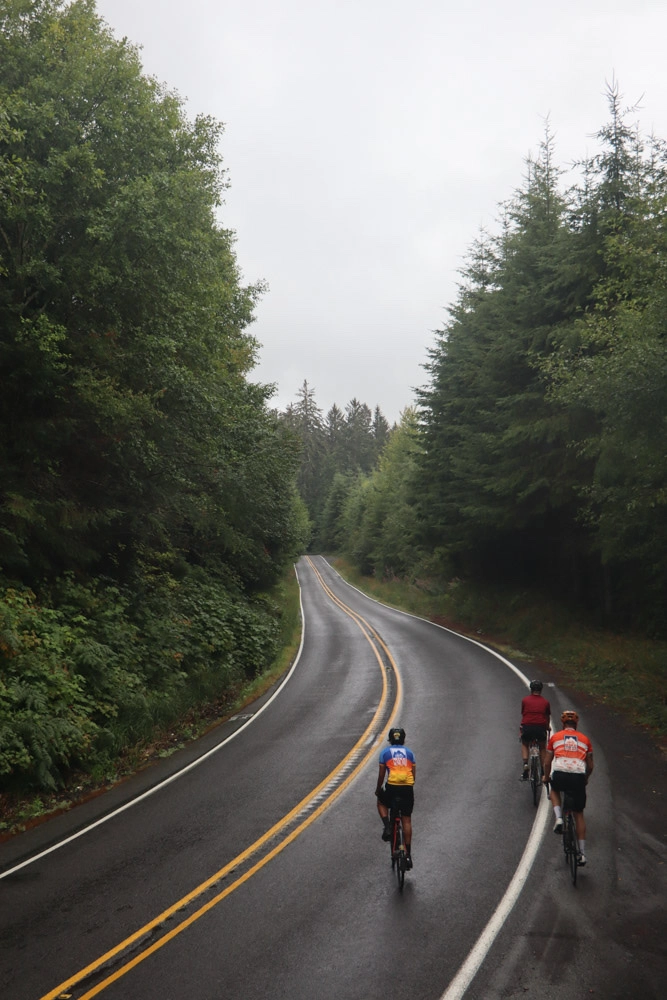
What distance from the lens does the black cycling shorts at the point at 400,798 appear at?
8105 mm

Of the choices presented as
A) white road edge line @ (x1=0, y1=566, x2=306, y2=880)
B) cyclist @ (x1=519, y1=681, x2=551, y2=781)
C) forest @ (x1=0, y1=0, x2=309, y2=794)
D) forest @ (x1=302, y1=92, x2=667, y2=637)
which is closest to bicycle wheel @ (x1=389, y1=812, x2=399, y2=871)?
cyclist @ (x1=519, y1=681, x2=551, y2=781)

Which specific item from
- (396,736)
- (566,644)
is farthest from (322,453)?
(396,736)

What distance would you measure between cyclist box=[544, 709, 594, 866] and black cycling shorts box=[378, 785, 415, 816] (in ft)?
6.27

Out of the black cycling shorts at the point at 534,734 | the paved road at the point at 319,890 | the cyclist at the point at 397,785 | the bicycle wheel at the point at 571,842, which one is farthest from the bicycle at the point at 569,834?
the black cycling shorts at the point at 534,734

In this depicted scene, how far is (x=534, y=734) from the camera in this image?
36.1 feet

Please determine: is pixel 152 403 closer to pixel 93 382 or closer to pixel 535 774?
pixel 93 382

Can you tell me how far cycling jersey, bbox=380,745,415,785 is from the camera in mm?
8227

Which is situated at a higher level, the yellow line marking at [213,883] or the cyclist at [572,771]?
the cyclist at [572,771]

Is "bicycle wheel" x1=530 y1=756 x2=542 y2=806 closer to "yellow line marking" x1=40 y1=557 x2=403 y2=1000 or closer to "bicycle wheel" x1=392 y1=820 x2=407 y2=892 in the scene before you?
"yellow line marking" x1=40 y1=557 x2=403 y2=1000

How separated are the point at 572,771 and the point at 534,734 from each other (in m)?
2.74

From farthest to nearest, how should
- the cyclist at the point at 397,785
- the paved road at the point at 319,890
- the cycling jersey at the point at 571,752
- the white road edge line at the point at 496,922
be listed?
the cycling jersey at the point at 571,752, the cyclist at the point at 397,785, the paved road at the point at 319,890, the white road edge line at the point at 496,922

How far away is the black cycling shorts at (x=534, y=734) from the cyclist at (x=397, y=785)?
3.50 m

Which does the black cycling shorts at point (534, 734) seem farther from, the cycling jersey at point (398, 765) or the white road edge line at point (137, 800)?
the white road edge line at point (137, 800)

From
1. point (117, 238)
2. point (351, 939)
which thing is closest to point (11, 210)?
point (117, 238)
